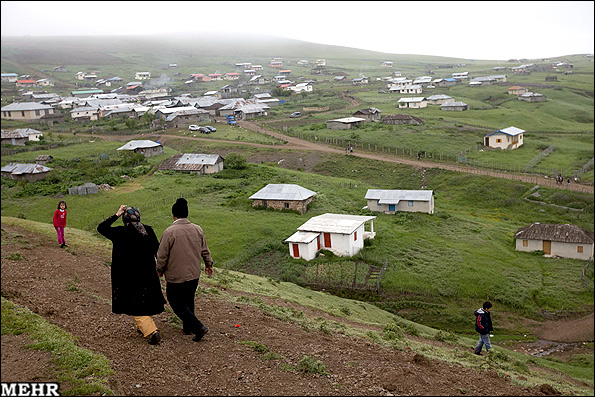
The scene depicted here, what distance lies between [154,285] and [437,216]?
3101 centimetres

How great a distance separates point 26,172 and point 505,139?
156ft

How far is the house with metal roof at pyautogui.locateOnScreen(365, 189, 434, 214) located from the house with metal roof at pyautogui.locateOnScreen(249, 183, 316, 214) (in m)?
4.85

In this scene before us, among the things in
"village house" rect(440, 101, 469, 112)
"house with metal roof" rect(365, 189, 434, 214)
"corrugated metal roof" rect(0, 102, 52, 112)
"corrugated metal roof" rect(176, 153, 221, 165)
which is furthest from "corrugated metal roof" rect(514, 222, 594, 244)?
"corrugated metal roof" rect(0, 102, 52, 112)

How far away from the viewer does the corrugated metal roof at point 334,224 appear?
1142 inches

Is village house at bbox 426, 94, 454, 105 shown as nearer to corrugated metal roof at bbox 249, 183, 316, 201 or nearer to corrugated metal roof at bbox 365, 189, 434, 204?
corrugated metal roof at bbox 365, 189, 434, 204

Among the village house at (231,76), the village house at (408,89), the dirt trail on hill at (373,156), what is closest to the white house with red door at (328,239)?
the dirt trail on hill at (373,156)

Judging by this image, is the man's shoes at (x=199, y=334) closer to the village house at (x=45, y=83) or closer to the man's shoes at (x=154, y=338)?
the man's shoes at (x=154, y=338)

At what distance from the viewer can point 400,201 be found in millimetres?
37812

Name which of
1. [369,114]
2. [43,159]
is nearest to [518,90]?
[369,114]

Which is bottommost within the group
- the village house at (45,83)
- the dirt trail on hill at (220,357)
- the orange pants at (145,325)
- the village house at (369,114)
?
the village house at (369,114)

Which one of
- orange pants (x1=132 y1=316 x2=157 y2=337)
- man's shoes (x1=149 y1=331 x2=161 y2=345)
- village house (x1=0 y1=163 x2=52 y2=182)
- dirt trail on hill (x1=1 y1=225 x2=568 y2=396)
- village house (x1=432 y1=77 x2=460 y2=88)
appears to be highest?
village house (x1=432 y1=77 x2=460 y2=88)

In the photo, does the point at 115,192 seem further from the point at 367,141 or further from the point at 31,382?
the point at 31,382

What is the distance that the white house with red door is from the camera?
28.3 meters

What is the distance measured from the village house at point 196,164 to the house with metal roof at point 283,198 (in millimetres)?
11518
